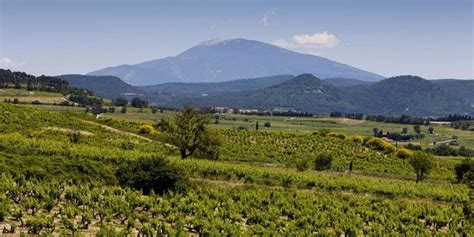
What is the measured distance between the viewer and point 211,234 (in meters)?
21.5

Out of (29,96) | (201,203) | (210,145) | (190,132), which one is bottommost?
(201,203)

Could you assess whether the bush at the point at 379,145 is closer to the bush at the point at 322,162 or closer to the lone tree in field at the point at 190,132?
the bush at the point at 322,162

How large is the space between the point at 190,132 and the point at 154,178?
25.6 m

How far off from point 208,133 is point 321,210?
29.4 metres

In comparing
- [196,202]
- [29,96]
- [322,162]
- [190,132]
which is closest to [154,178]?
[196,202]

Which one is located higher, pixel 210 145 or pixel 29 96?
pixel 29 96

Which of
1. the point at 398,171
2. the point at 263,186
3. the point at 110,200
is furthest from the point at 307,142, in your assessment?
the point at 110,200

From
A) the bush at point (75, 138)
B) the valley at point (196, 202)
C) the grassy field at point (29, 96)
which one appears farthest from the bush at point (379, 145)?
the grassy field at point (29, 96)

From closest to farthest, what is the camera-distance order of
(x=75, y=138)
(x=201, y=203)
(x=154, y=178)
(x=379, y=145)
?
1. (x=201, y=203)
2. (x=154, y=178)
3. (x=75, y=138)
4. (x=379, y=145)

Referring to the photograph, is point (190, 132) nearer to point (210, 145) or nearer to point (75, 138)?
point (210, 145)

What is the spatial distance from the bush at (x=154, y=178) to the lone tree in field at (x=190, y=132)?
23.9m

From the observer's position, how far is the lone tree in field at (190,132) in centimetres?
5697

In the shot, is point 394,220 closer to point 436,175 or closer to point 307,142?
point 436,175

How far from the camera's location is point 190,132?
57312 mm
